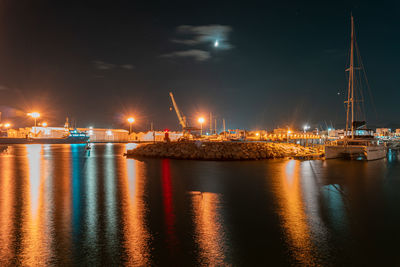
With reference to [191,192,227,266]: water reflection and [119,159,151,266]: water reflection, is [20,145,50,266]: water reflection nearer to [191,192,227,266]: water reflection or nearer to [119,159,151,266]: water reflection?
[119,159,151,266]: water reflection

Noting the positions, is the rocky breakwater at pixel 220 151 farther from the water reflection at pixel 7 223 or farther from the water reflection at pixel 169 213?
the water reflection at pixel 7 223

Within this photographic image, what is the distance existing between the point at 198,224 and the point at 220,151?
71.9ft

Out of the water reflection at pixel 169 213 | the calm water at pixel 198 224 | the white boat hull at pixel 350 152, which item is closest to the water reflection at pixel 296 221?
the calm water at pixel 198 224

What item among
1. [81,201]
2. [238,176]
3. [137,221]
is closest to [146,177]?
[238,176]

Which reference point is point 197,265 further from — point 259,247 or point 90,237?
point 90,237

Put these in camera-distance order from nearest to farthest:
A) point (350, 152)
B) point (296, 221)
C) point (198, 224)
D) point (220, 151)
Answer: point (198, 224)
point (296, 221)
point (220, 151)
point (350, 152)

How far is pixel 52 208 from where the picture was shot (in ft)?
30.6

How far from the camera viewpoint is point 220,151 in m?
29.5

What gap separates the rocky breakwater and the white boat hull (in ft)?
A: 6.40

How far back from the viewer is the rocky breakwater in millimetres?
28359

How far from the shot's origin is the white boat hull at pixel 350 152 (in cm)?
3014

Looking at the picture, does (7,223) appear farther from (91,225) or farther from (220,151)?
(220,151)

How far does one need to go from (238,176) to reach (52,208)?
10016 millimetres

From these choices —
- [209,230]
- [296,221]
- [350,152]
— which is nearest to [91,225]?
[209,230]
